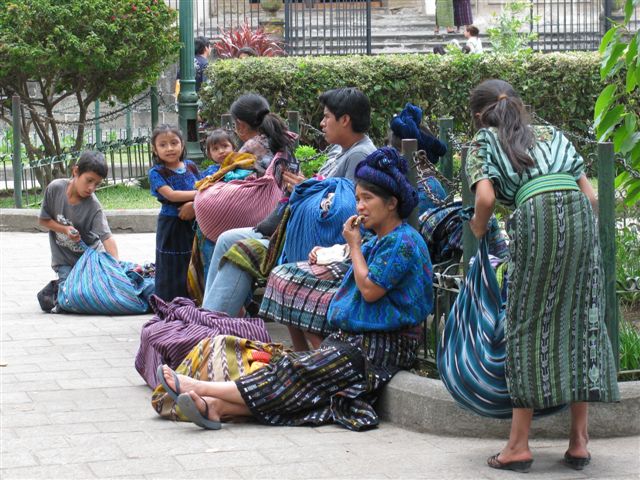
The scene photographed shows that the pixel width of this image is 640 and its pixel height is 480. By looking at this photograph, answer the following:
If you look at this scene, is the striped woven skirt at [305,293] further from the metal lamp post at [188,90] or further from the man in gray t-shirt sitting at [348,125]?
the metal lamp post at [188,90]

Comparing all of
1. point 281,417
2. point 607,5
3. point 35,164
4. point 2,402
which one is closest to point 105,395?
point 2,402

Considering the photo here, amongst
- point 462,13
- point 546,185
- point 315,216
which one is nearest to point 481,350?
point 546,185

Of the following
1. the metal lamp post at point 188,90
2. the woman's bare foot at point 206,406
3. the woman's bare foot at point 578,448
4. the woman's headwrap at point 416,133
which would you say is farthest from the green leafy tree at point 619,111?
the metal lamp post at point 188,90

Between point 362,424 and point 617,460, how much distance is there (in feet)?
3.89

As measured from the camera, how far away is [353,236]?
587cm

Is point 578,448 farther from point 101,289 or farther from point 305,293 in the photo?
point 101,289

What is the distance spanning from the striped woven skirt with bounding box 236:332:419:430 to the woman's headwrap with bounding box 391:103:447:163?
151cm

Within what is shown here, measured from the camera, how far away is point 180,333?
6672mm

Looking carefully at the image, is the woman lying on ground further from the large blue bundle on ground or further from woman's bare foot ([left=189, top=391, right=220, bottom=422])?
the large blue bundle on ground

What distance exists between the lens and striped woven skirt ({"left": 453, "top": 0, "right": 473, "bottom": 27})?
84.0 feet

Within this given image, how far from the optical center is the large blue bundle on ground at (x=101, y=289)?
348 inches

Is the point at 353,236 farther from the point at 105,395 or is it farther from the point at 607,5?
the point at 607,5

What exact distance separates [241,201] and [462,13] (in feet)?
→ 61.8

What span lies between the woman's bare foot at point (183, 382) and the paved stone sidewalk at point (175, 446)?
185mm
